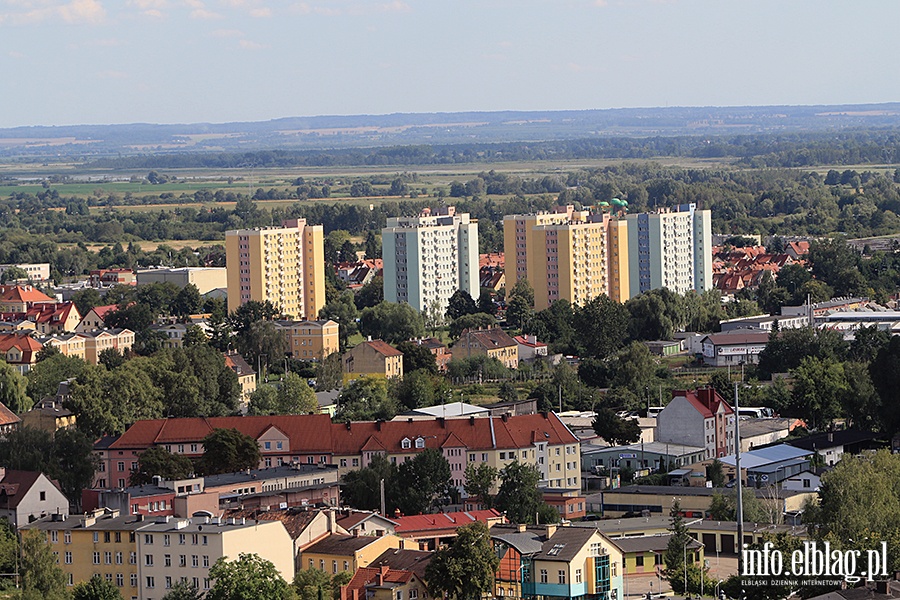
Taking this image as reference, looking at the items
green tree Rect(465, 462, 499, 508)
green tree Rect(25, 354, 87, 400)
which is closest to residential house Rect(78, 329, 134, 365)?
green tree Rect(25, 354, 87, 400)

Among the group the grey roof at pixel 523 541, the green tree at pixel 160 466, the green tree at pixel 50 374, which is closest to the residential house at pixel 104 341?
the green tree at pixel 50 374

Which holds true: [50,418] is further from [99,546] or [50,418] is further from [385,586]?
[385,586]

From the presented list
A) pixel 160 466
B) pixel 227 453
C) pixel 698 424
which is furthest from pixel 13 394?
pixel 698 424

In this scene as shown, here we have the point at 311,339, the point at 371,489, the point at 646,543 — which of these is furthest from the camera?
the point at 311,339

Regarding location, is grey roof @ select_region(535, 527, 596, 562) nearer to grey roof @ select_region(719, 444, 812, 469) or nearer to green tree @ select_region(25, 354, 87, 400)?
grey roof @ select_region(719, 444, 812, 469)

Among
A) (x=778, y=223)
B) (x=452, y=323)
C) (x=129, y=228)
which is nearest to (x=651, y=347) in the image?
(x=452, y=323)

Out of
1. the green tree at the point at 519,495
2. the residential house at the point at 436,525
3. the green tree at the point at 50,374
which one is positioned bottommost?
the green tree at the point at 50,374

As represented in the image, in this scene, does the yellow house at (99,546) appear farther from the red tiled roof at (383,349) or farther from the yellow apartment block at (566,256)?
the yellow apartment block at (566,256)
